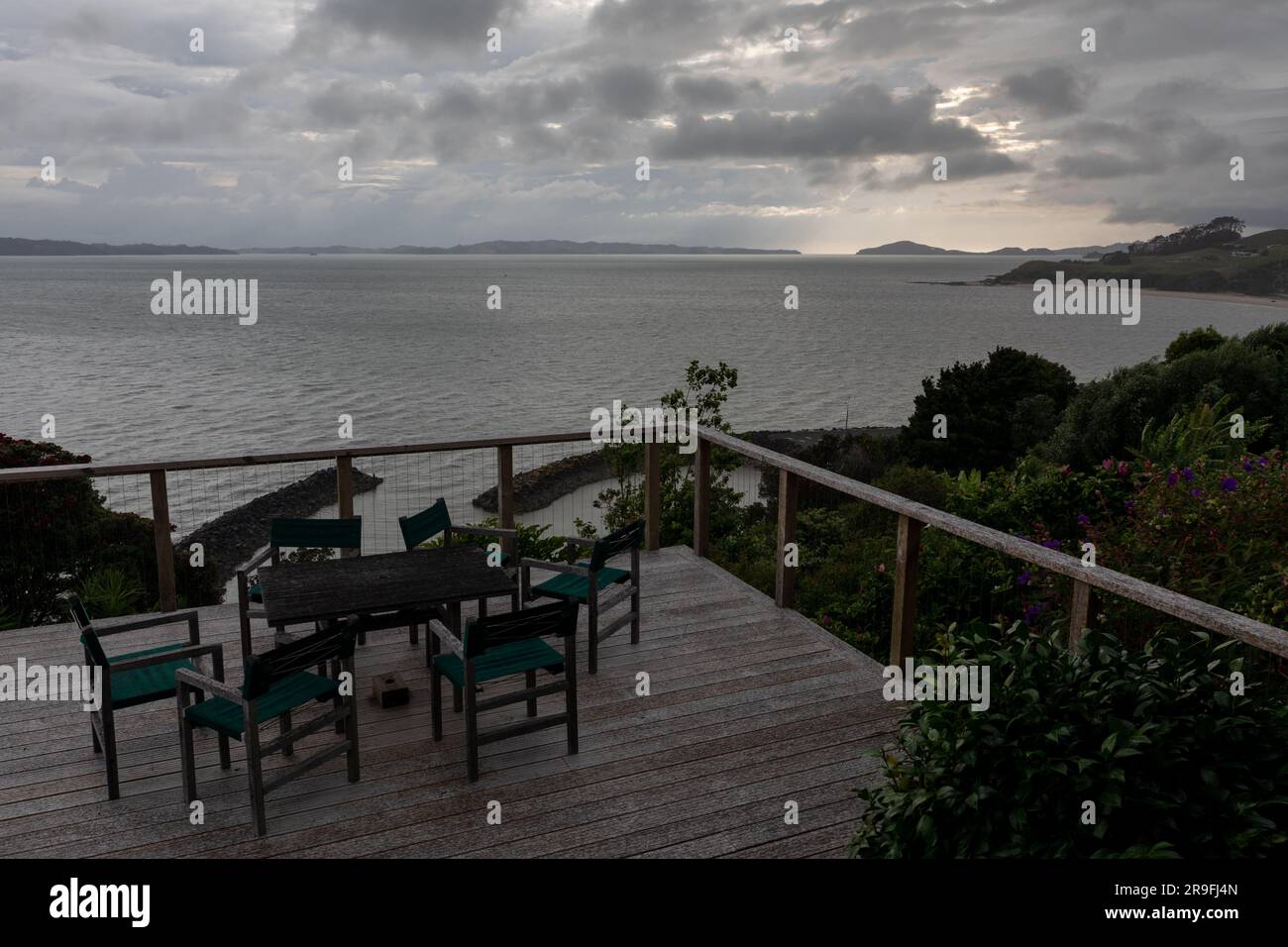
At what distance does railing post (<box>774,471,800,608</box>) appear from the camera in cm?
555

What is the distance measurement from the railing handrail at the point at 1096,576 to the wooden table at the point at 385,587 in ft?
6.30

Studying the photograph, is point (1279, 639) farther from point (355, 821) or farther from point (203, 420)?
point (203, 420)

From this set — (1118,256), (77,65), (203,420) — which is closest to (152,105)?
(77,65)

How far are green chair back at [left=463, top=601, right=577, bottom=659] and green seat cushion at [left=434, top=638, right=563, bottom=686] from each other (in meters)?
0.14

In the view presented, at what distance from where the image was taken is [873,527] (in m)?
12.2

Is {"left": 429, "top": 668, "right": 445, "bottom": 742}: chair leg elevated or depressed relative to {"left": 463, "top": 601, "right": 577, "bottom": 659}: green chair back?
depressed

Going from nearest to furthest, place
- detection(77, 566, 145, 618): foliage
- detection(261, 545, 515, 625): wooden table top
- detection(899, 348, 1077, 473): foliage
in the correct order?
detection(261, 545, 515, 625): wooden table top < detection(77, 566, 145, 618): foliage < detection(899, 348, 1077, 473): foliage

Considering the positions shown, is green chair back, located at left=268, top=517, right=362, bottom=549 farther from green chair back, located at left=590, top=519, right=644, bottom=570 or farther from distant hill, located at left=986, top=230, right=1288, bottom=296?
distant hill, located at left=986, top=230, right=1288, bottom=296

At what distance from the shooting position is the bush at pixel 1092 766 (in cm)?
205

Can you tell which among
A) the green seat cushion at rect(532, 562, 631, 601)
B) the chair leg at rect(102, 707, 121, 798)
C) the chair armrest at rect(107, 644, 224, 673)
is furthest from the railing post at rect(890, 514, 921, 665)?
the chair leg at rect(102, 707, 121, 798)

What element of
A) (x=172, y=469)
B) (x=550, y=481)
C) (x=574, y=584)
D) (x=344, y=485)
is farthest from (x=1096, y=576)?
(x=550, y=481)

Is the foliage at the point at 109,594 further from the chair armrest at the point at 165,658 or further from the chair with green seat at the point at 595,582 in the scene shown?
the chair with green seat at the point at 595,582
